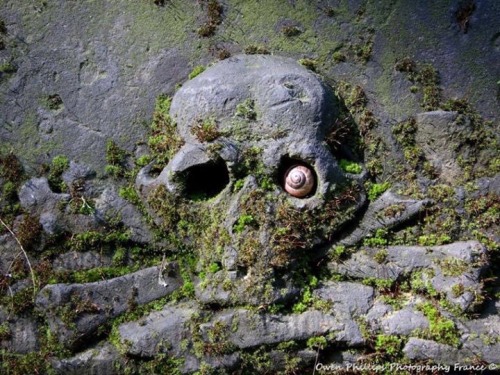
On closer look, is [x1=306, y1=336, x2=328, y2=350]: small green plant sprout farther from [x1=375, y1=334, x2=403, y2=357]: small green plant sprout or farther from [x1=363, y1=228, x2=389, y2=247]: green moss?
[x1=363, y1=228, x2=389, y2=247]: green moss

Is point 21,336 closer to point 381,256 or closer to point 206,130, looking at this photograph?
point 206,130

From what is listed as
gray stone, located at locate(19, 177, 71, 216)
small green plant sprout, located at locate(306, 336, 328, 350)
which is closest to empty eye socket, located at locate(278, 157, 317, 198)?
small green plant sprout, located at locate(306, 336, 328, 350)

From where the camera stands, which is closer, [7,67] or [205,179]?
[205,179]

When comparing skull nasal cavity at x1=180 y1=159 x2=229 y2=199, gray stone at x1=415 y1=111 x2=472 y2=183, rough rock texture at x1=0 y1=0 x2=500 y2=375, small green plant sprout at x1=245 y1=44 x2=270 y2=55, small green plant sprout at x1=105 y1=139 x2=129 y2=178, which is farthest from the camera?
small green plant sprout at x1=245 y1=44 x2=270 y2=55

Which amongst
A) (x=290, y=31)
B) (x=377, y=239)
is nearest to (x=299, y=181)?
(x=377, y=239)

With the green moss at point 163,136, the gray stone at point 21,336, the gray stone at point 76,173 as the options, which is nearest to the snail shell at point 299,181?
the green moss at point 163,136

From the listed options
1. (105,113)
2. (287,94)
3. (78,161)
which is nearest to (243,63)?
(287,94)

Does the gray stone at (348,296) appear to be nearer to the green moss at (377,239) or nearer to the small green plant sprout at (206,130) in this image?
the green moss at (377,239)

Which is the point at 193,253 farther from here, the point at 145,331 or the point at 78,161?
the point at 78,161
